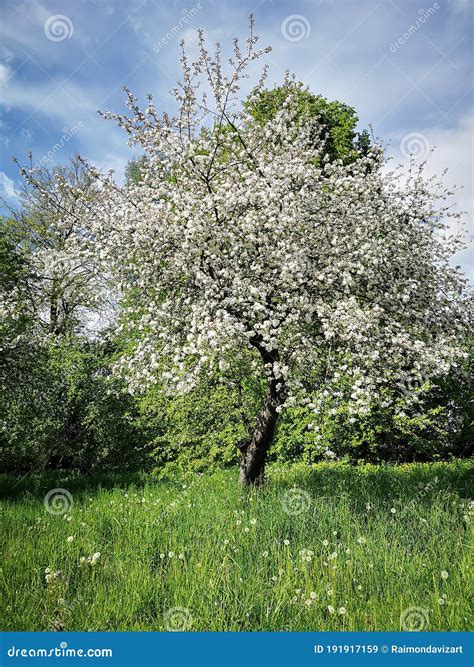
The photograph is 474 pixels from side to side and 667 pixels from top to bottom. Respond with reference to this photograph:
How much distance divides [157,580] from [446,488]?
17.2 ft

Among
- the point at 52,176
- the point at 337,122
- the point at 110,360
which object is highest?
the point at 337,122

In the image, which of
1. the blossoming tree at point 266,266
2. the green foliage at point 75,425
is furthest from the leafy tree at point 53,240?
the blossoming tree at point 266,266

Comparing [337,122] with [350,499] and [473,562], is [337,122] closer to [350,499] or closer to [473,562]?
[350,499]

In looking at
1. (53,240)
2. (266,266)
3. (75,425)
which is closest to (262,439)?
(266,266)

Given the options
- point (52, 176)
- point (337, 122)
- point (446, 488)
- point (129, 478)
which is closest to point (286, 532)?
point (446, 488)

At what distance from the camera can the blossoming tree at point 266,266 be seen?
6590 mm

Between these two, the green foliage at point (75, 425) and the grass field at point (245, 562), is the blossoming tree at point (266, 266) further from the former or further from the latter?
the green foliage at point (75, 425)

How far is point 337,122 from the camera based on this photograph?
20.1 metres

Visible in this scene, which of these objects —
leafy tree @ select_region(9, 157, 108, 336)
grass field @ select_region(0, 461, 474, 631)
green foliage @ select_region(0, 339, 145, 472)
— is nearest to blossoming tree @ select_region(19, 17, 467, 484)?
grass field @ select_region(0, 461, 474, 631)

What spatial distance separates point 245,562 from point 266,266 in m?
3.91

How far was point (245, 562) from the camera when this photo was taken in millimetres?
5008

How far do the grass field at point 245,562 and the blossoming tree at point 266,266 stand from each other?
1.49m

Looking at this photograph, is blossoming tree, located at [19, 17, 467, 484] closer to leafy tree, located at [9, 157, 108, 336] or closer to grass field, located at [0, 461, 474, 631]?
grass field, located at [0, 461, 474, 631]

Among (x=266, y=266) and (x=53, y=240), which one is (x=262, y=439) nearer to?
(x=266, y=266)
